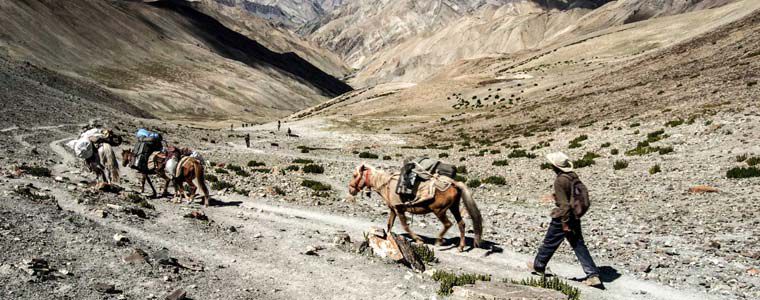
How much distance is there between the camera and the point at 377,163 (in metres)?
38.1

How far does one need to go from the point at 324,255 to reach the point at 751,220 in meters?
13.4

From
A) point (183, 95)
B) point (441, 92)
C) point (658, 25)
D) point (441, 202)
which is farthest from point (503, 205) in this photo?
point (183, 95)

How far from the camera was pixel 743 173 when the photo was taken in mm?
18875

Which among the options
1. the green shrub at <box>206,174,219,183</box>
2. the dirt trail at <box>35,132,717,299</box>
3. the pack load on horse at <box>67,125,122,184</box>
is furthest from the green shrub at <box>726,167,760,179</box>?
the pack load on horse at <box>67,125,122,184</box>

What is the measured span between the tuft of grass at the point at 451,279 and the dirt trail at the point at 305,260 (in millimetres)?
260

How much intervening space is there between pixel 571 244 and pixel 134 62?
175 m

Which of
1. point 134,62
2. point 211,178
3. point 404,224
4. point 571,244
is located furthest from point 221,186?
point 134,62

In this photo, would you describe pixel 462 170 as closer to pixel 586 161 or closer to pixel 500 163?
pixel 500 163

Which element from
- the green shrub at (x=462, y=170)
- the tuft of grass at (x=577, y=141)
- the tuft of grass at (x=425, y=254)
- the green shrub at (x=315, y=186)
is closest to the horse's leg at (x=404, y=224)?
the tuft of grass at (x=425, y=254)

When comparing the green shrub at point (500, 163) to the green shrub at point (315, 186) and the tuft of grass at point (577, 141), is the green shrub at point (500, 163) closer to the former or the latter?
the tuft of grass at point (577, 141)

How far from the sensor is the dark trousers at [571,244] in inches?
425

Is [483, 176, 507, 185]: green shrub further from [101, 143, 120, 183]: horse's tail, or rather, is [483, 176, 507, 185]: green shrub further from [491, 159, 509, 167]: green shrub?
[101, 143, 120, 183]: horse's tail

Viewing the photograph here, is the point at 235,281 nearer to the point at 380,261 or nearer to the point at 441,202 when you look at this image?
the point at 380,261

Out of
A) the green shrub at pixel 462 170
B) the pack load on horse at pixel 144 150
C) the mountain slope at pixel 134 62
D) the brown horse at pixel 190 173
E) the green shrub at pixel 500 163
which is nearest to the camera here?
the brown horse at pixel 190 173
